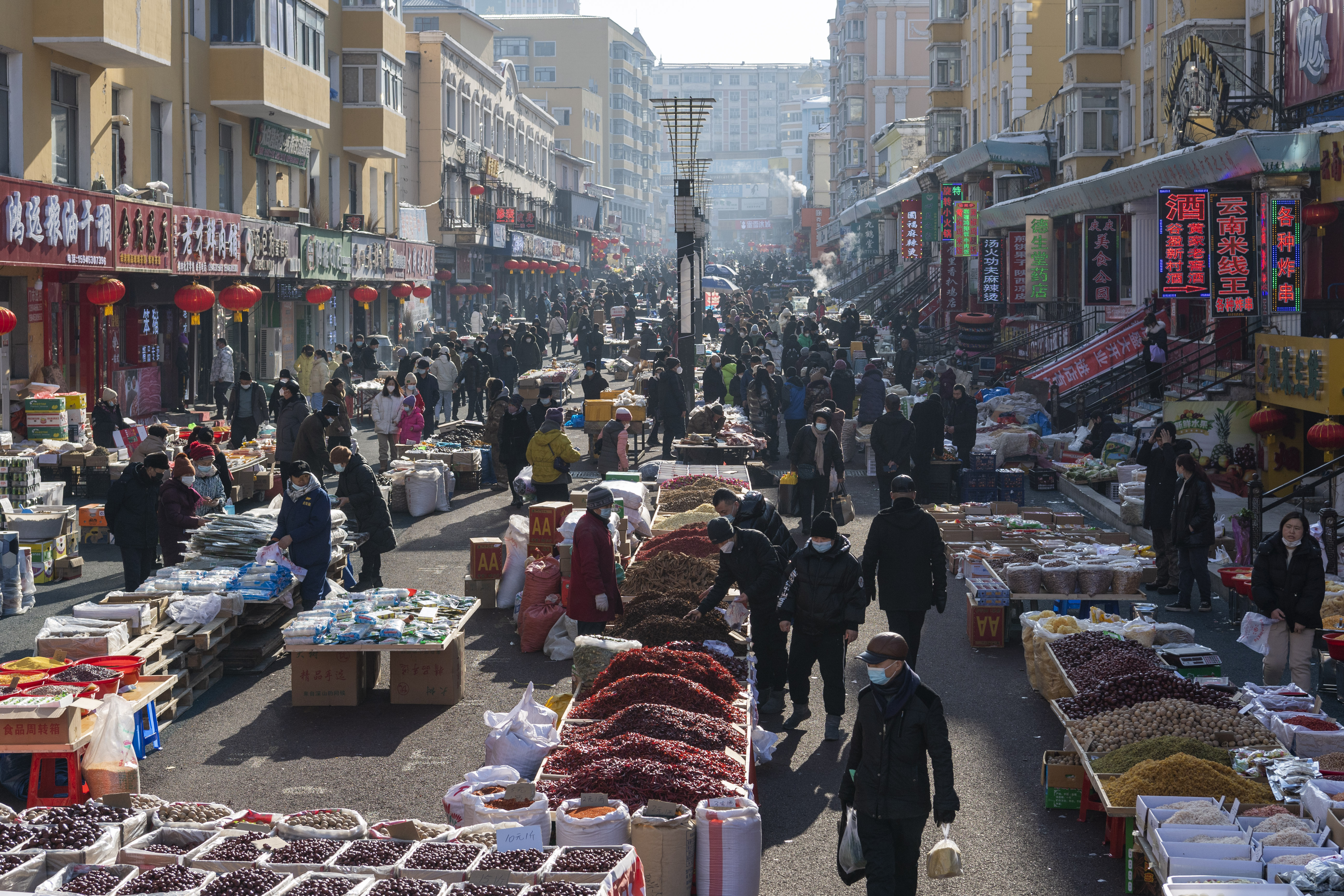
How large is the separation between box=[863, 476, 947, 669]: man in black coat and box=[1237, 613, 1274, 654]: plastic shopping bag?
245 cm

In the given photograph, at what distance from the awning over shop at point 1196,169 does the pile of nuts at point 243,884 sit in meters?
19.2

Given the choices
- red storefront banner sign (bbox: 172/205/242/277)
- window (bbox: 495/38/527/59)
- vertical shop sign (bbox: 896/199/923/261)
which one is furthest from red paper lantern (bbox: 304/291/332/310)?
window (bbox: 495/38/527/59)

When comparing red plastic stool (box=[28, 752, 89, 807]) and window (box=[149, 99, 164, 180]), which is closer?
red plastic stool (box=[28, 752, 89, 807])

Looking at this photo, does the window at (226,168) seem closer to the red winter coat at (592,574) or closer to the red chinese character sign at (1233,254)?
the red chinese character sign at (1233,254)

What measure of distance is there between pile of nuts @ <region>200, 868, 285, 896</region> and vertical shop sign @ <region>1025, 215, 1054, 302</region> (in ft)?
100

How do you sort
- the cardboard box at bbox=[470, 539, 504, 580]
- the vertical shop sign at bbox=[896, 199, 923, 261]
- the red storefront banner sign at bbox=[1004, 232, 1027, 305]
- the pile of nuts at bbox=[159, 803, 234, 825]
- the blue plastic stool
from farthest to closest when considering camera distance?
the vertical shop sign at bbox=[896, 199, 923, 261]
the red storefront banner sign at bbox=[1004, 232, 1027, 305]
the cardboard box at bbox=[470, 539, 504, 580]
the blue plastic stool
the pile of nuts at bbox=[159, 803, 234, 825]

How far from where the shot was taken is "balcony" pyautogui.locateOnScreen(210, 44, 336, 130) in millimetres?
29844

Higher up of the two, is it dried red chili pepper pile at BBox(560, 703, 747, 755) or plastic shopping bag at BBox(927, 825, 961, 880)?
dried red chili pepper pile at BBox(560, 703, 747, 755)

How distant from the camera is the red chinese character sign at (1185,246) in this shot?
72.9ft

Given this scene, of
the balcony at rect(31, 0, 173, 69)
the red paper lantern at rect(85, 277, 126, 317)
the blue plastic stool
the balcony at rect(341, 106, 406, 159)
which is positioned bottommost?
the blue plastic stool

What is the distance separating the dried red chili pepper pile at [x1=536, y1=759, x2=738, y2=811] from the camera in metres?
7.44

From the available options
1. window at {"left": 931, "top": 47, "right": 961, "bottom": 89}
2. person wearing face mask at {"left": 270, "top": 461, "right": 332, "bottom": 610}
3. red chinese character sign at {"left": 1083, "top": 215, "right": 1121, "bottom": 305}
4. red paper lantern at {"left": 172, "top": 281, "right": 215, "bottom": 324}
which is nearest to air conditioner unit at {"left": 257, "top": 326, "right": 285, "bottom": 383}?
red paper lantern at {"left": 172, "top": 281, "right": 215, "bottom": 324}

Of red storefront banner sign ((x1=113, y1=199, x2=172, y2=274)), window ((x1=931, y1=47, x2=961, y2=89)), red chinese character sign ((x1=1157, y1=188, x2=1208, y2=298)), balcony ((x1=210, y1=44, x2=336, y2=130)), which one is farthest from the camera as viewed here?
window ((x1=931, y1=47, x2=961, y2=89))

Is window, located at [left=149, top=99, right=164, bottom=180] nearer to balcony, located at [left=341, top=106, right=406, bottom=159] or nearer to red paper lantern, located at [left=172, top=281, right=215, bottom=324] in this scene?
red paper lantern, located at [left=172, top=281, right=215, bottom=324]
